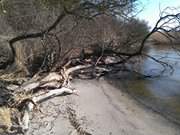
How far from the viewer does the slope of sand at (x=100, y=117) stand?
31.7 ft

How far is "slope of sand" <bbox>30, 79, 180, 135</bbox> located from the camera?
9664 mm

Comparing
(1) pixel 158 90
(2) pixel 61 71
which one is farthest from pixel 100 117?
(1) pixel 158 90

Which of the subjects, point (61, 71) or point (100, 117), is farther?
point (61, 71)

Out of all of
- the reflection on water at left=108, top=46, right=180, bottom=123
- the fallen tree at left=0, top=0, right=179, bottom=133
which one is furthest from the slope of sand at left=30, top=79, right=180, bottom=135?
the reflection on water at left=108, top=46, right=180, bottom=123

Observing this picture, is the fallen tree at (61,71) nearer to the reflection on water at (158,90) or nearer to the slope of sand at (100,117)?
the slope of sand at (100,117)

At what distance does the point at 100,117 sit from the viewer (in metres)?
11.1

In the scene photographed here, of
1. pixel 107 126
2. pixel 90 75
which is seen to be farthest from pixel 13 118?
pixel 90 75

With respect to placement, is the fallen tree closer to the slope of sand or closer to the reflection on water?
the slope of sand

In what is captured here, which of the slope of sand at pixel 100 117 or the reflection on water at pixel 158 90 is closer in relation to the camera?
the slope of sand at pixel 100 117

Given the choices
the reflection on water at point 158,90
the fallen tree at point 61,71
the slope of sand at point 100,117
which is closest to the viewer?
the slope of sand at point 100,117

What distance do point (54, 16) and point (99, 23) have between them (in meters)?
4.90

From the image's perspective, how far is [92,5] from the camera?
13.2 metres

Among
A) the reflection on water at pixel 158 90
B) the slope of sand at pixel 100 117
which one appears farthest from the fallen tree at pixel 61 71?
the reflection on water at pixel 158 90

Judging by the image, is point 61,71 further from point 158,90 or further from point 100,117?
point 100,117
